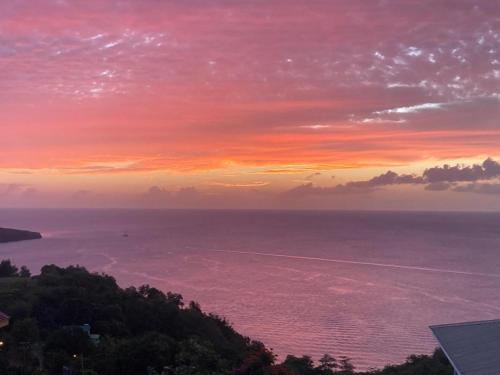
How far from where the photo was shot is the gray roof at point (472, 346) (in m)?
8.67

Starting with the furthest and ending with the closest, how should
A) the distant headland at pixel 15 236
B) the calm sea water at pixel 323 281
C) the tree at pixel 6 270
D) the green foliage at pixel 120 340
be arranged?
the distant headland at pixel 15 236
the tree at pixel 6 270
the calm sea water at pixel 323 281
the green foliage at pixel 120 340

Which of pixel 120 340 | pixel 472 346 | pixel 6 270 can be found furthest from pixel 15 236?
pixel 472 346

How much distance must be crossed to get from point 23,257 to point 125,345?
6441 centimetres

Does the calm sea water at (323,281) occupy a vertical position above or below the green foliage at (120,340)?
below

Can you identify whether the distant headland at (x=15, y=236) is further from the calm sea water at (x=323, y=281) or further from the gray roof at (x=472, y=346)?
the gray roof at (x=472, y=346)

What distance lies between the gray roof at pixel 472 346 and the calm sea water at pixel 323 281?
47.0ft

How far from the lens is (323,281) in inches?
1863

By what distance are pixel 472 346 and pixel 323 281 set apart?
38.3 meters

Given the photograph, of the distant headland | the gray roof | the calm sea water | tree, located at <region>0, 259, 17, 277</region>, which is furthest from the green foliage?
the distant headland

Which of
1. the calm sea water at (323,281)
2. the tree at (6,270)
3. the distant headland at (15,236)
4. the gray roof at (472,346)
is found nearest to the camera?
the gray roof at (472,346)

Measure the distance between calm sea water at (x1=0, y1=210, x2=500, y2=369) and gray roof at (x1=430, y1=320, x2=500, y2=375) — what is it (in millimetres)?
14330

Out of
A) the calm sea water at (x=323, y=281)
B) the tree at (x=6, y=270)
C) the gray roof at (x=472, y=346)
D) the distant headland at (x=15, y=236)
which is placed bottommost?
the calm sea water at (x=323, y=281)

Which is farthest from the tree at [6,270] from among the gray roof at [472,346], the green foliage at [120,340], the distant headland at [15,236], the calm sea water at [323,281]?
the distant headland at [15,236]

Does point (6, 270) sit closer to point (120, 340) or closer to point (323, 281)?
point (120, 340)
